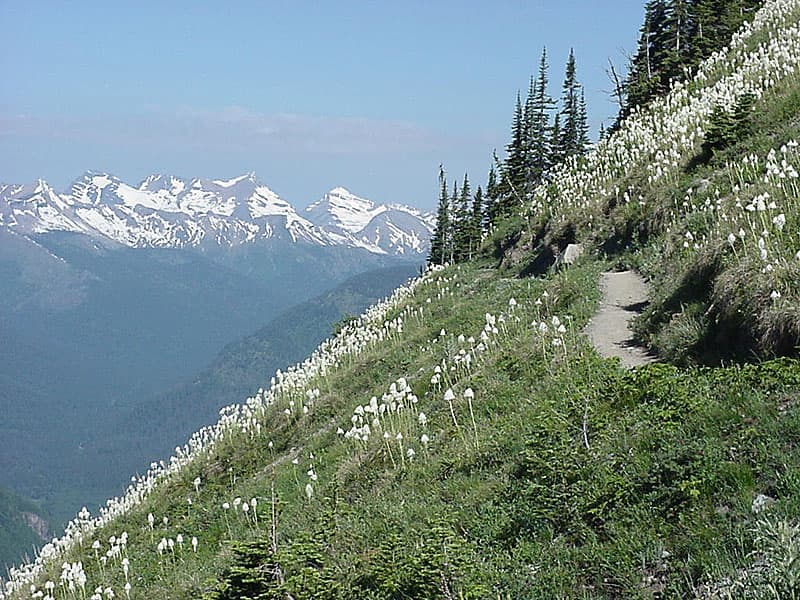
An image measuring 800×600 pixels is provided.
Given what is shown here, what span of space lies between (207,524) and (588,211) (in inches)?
495

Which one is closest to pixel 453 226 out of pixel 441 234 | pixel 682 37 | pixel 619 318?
pixel 441 234

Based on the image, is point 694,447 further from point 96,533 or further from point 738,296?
point 96,533

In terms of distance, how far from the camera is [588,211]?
19.8 meters

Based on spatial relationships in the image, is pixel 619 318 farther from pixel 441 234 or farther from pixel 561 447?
pixel 441 234

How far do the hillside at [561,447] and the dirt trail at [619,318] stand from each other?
272mm

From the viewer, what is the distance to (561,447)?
7.14m

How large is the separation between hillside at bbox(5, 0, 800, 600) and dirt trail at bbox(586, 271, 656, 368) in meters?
0.27

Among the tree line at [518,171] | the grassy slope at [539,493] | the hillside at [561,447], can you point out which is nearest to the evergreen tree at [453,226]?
the tree line at [518,171]

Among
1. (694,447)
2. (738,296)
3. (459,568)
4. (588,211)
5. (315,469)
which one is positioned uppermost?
(588,211)

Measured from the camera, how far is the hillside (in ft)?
18.7

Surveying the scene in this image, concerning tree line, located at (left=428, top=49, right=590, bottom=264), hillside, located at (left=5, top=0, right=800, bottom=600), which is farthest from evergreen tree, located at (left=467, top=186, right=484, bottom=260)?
hillside, located at (left=5, top=0, right=800, bottom=600)

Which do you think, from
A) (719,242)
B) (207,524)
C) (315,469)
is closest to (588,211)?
(719,242)

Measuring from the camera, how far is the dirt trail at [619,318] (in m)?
10.2

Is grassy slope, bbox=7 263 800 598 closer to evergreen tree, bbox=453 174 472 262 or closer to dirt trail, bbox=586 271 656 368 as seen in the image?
dirt trail, bbox=586 271 656 368
